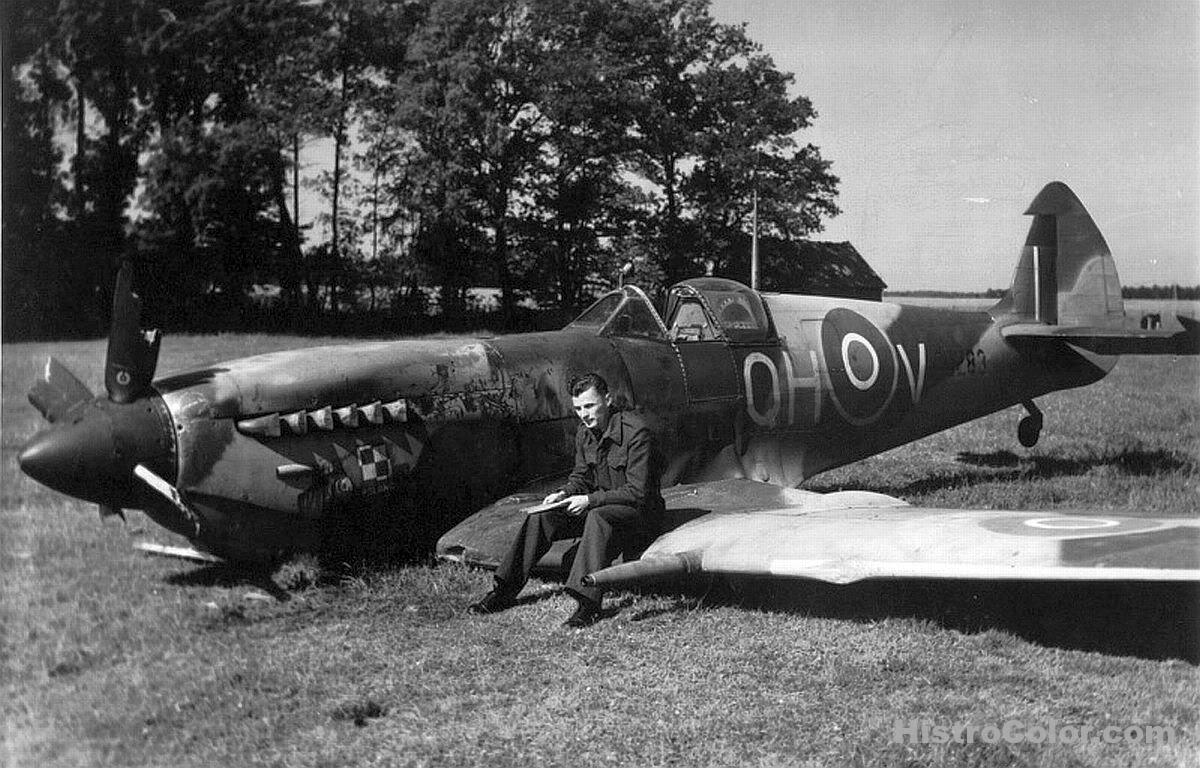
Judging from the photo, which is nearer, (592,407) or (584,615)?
(584,615)

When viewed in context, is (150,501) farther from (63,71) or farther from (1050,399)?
(1050,399)

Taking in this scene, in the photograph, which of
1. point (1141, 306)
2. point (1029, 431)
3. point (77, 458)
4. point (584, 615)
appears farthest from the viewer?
point (1141, 306)

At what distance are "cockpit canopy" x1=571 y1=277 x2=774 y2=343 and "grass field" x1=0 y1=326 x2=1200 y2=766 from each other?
7.01 feet

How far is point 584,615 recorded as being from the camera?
5.16 m

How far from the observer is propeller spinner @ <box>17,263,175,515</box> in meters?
4.80

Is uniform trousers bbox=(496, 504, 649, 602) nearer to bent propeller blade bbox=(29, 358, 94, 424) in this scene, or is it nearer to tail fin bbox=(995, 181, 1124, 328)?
bent propeller blade bbox=(29, 358, 94, 424)

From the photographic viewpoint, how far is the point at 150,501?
5090 mm

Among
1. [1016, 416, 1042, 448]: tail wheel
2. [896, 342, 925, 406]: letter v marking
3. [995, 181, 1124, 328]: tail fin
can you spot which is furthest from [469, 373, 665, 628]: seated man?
[995, 181, 1124, 328]: tail fin

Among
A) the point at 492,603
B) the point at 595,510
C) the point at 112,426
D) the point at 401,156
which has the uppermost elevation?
the point at 401,156

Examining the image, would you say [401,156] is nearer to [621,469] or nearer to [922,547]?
[621,469]

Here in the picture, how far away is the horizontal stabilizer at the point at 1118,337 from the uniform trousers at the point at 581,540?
18.5 feet

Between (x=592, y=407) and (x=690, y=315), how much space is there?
2.25 meters

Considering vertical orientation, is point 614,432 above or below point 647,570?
above

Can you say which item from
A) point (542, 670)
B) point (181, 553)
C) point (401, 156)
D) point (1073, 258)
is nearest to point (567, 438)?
→ point (542, 670)
